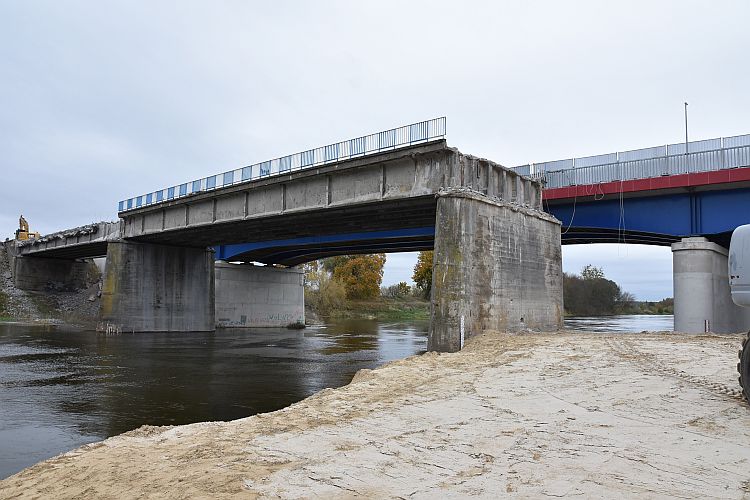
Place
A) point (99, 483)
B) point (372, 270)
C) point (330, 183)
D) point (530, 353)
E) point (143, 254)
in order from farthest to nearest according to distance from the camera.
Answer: point (372, 270)
point (143, 254)
point (330, 183)
point (530, 353)
point (99, 483)

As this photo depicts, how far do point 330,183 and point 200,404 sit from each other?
54.4ft

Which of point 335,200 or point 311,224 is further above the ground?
point 335,200

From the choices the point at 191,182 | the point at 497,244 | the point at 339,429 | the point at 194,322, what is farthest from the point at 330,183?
the point at 194,322

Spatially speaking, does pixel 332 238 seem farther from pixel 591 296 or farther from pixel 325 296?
pixel 591 296

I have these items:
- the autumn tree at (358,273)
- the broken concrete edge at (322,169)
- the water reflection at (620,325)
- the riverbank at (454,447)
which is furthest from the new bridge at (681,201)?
the autumn tree at (358,273)

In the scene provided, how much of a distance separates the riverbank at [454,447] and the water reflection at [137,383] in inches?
125

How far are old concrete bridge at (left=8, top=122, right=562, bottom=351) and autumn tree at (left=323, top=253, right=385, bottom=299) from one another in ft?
120

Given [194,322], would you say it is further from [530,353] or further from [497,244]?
[530,353]

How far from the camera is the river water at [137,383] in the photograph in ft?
40.6

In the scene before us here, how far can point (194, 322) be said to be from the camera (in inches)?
2009

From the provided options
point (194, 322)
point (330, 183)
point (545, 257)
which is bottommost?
point (194, 322)

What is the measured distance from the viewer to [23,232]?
2918 inches

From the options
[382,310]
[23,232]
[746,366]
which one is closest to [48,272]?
[23,232]

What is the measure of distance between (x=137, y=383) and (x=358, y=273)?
83.5 m
